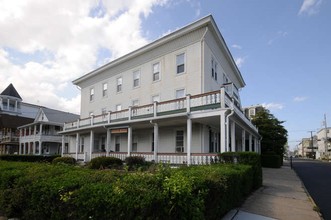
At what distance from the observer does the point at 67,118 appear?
1658 inches

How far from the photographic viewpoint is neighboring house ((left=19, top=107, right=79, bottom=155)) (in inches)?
1445

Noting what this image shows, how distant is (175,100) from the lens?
16.4 meters

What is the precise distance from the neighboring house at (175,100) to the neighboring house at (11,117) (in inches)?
1100

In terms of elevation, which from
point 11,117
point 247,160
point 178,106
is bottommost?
point 247,160

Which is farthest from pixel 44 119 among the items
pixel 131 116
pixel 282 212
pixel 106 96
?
pixel 282 212

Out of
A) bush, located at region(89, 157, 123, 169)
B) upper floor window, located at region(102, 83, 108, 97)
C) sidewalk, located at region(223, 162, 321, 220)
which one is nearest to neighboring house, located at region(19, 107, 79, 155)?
upper floor window, located at region(102, 83, 108, 97)

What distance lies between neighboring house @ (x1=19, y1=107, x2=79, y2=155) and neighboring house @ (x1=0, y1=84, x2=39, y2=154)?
7.86 m

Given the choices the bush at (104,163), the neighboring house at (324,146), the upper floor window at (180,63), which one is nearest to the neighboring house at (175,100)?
the upper floor window at (180,63)

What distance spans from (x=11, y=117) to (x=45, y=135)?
16586mm

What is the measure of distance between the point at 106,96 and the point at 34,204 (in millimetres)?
21965

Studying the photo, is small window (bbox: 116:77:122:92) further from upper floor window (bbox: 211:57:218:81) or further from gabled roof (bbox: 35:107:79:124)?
gabled roof (bbox: 35:107:79:124)

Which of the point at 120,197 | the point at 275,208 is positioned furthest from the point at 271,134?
the point at 120,197

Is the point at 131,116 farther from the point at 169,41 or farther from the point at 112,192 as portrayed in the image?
the point at 112,192

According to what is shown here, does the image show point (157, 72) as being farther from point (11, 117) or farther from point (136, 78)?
point (11, 117)
